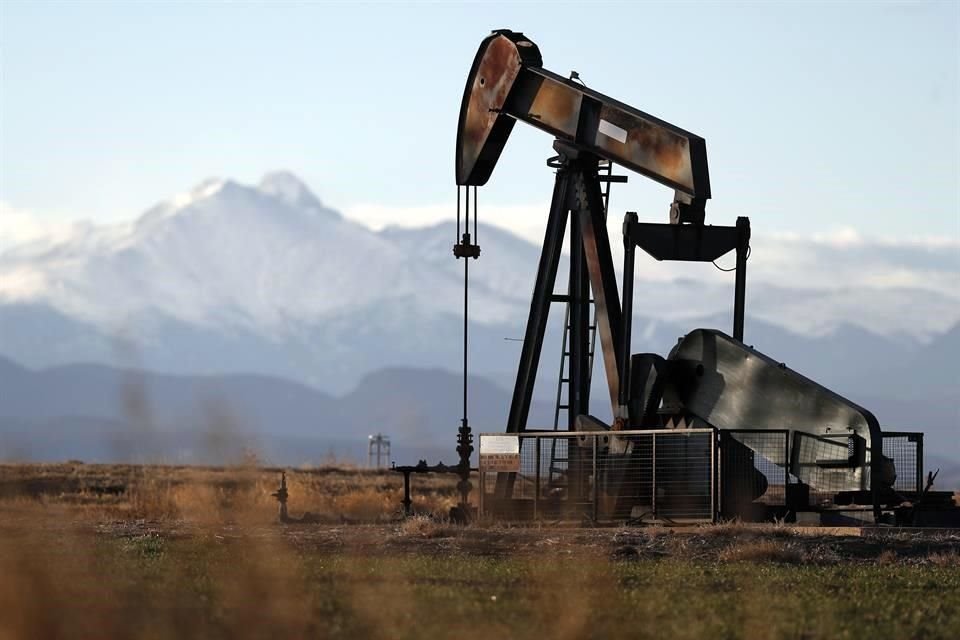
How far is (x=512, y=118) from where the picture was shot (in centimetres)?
3161

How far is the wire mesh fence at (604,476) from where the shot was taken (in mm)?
26234

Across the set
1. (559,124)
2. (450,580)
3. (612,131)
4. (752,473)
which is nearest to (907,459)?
(752,473)

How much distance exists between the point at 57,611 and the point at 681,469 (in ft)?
45.1

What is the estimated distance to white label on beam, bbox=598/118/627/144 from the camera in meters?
28.5

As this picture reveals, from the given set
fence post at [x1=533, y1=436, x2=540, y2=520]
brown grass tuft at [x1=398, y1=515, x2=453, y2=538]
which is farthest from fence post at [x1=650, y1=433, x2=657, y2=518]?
brown grass tuft at [x1=398, y1=515, x2=453, y2=538]

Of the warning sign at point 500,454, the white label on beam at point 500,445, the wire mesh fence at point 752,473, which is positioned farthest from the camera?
the white label on beam at point 500,445

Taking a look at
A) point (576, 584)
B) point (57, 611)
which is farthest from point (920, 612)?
point (57, 611)

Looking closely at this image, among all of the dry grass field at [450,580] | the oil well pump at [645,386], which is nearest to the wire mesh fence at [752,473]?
the oil well pump at [645,386]

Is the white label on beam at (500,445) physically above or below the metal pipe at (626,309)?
below

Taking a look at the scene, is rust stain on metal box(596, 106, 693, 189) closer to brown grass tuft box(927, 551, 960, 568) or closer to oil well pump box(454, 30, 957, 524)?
oil well pump box(454, 30, 957, 524)

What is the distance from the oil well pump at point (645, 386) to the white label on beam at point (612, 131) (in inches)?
1.2

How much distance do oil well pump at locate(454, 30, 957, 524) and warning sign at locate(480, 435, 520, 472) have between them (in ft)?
0.25

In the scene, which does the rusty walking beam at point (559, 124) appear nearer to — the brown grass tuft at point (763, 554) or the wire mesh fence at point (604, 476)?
the wire mesh fence at point (604, 476)

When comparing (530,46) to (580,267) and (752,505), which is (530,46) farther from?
(752,505)
